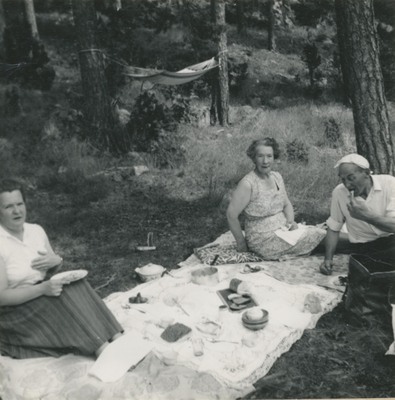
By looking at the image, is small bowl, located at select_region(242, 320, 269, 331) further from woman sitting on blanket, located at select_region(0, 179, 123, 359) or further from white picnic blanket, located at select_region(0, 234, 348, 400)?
woman sitting on blanket, located at select_region(0, 179, 123, 359)

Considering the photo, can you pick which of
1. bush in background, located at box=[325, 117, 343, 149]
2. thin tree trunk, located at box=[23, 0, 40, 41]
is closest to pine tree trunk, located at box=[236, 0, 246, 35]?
bush in background, located at box=[325, 117, 343, 149]

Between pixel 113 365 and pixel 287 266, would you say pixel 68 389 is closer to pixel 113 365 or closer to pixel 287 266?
pixel 113 365

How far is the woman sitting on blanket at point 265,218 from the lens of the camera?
362 cm

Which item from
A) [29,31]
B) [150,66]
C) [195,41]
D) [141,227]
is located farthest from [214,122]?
[29,31]

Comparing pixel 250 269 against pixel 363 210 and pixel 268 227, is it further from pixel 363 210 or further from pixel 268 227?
pixel 363 210

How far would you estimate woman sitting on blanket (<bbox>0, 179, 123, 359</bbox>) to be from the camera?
2227mm

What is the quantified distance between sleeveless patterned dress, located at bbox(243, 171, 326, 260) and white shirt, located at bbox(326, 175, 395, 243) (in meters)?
0.37

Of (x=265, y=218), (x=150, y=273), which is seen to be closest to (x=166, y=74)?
(x=265, y=218)

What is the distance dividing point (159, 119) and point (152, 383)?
545 cm

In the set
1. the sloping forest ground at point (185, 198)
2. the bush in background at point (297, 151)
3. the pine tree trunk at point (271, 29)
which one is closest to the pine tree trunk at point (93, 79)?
the sloping forest ground at point (185, 198)

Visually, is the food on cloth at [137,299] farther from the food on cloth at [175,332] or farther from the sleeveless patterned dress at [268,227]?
the sleeveless patterned dress at [268,227]

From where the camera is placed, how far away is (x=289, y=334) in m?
2.58

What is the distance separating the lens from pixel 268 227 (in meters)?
3.69

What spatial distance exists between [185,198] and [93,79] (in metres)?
3.03
